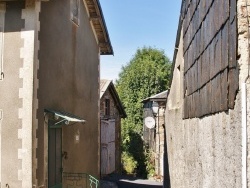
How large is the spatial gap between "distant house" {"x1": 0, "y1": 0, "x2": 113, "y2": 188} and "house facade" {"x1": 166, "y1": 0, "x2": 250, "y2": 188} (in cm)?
397

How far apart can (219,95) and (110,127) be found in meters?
22.1

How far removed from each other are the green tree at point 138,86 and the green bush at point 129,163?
28cm

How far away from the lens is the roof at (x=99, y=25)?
14.6 m

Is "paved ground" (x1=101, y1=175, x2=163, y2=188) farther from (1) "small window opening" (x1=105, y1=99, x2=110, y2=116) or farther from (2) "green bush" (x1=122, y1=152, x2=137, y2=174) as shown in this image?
(1) "small window opening" (x1=105, y1=99, x2=110, y2=116)

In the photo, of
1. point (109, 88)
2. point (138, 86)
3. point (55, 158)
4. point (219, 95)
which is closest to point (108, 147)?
point (109, 88)

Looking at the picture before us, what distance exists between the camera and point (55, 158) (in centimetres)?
1130

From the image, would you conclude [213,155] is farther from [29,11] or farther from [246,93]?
[29,11]

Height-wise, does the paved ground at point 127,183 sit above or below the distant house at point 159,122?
below

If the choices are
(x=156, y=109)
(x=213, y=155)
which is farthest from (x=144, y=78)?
(x=213, y=155)

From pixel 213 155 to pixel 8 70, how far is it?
20.1 ft

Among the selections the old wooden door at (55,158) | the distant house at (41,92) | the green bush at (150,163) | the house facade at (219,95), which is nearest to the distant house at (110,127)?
the green bush at (150,163)

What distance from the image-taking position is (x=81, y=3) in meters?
14.1

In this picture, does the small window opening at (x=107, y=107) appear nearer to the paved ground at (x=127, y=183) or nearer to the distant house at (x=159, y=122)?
the distant house at (x=159, y=122)

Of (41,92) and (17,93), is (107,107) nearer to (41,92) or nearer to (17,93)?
(41,92)
